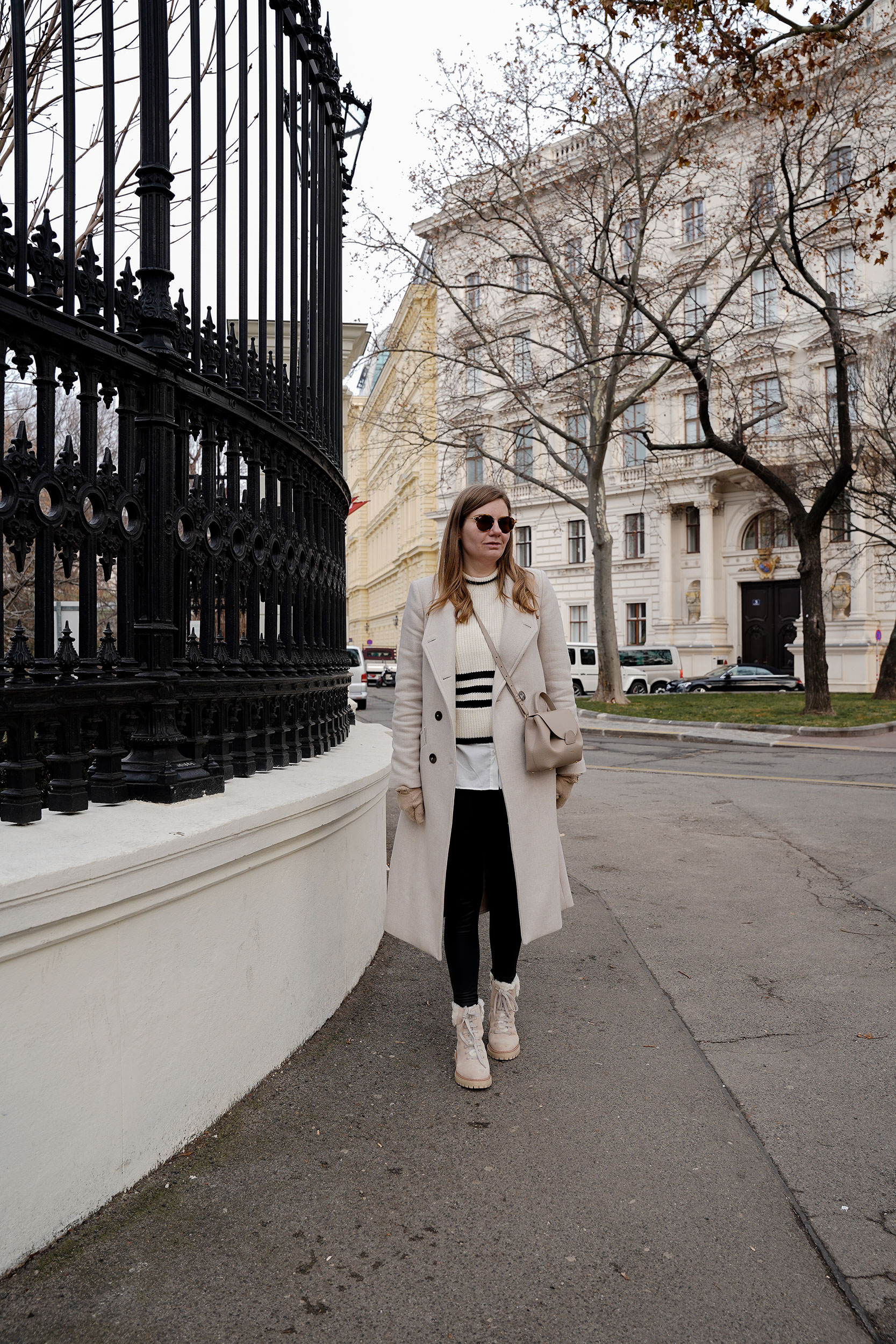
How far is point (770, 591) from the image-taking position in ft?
140

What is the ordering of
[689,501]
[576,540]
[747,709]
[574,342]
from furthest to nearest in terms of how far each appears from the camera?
1. [576,540]
2. [689,501]
3. [574,342]
4. [747,709]

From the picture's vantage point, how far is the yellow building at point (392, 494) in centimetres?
4216

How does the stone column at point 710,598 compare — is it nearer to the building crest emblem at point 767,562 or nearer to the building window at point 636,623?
the building crest emblem at point 767,562

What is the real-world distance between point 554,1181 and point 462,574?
1925 mm

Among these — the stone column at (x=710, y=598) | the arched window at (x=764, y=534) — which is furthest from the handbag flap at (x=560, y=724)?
the stone column at (x=710, y=598)

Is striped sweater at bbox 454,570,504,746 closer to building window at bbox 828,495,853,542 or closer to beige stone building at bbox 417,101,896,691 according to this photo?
building window at bbox 828,495,853,542

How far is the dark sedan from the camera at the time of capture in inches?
1447

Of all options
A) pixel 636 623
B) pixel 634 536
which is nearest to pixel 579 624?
pixel 636 623

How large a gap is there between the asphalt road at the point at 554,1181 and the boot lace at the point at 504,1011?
0.46 ft

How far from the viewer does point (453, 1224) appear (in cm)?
244

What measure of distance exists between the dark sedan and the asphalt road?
33457 millimetres

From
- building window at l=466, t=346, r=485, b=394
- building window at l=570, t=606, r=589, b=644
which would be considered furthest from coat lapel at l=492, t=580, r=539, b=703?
building window at l=570, t=606, r=589, b=644

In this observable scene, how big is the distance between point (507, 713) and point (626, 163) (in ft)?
77.0

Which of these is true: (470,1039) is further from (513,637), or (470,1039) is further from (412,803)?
(513,637)
